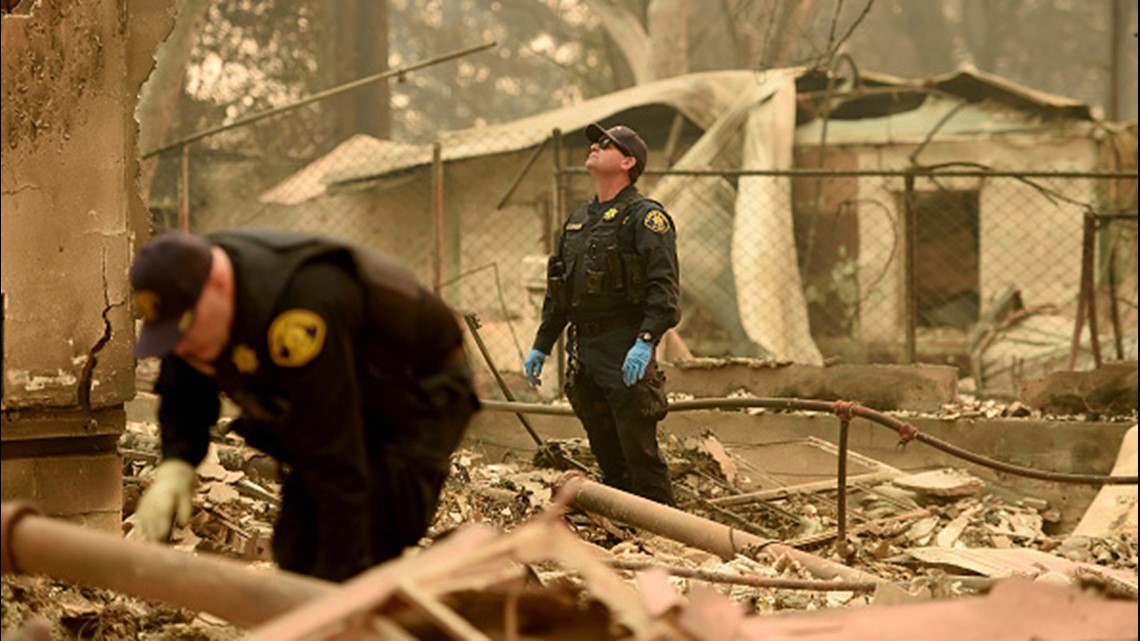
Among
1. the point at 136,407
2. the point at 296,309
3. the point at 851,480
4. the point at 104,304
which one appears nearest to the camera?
the point at 296,309

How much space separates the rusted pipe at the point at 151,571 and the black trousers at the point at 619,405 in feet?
14.2

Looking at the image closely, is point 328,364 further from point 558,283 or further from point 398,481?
point 558,283

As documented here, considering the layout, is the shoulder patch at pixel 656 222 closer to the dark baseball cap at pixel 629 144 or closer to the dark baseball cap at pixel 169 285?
the dark baseball cap at pixel 629 144

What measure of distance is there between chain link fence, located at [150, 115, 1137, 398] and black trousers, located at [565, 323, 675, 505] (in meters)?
5.40

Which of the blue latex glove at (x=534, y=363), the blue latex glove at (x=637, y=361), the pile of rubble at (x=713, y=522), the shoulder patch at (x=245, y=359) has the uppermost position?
the shoulder patch at (x=245, y=359)

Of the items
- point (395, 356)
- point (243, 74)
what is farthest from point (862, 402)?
point (243, 74)

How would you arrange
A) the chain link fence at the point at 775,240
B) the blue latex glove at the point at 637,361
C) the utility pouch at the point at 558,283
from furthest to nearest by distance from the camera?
1. the chain link fence at the point at 775,240
2. the utility pouch at the point at 558,283
3. the blue latex glove at the point at 637,361

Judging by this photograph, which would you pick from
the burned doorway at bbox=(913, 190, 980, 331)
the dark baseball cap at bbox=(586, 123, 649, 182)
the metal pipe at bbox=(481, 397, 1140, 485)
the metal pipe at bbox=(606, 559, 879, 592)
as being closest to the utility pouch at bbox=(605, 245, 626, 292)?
the dark baseball cap at bbox=(586, 123, 649, 182)

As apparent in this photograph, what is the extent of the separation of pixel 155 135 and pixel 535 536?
46.0 ft

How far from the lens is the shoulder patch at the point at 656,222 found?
8.03 m

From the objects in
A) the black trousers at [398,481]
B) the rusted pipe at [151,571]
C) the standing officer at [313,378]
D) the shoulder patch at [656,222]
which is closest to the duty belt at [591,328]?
the shoulder patch at [656,222]

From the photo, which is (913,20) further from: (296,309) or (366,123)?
(296,309)

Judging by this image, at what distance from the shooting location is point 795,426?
10633 millimetres

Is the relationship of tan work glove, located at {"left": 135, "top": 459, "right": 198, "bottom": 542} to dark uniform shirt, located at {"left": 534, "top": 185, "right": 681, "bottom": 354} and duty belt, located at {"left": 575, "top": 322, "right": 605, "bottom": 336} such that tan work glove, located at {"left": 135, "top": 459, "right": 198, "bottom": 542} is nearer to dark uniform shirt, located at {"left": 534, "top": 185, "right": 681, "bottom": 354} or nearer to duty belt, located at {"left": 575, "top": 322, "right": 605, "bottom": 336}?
dark uniform shirt, located at {"left": 534, "top": 185, "right": 681, "bottom": 354}
